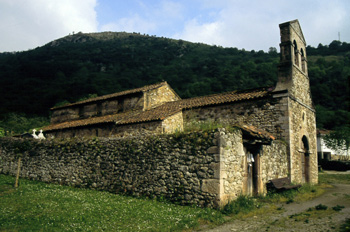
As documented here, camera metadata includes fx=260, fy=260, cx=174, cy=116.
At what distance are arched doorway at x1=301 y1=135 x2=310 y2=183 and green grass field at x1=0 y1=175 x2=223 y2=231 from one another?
35.8 ft

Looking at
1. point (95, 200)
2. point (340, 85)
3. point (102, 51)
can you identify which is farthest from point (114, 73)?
point (95, 200)

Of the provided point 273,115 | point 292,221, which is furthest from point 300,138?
point 292,221

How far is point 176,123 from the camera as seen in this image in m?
18.1

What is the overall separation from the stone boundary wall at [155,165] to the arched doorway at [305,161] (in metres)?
3.79

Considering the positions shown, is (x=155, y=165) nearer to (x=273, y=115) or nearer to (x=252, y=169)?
(x=252, y=169)

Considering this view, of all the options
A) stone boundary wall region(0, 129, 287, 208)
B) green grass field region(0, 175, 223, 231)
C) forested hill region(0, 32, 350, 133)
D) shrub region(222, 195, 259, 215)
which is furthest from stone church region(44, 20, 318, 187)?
forested hill region(0, 32, 350, 133)

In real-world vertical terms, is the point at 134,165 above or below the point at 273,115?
below

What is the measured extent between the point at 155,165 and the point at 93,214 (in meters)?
3.13

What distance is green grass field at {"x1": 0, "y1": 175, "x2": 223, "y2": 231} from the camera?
6898 millimetres

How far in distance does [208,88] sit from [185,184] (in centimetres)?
4391

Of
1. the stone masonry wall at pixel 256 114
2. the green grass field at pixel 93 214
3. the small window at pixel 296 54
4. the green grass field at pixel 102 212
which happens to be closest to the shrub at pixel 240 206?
the green grass field at pixel 102 212

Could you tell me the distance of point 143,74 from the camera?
70000 millimetres

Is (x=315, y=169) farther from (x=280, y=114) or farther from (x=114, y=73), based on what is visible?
(x=114, y=73)

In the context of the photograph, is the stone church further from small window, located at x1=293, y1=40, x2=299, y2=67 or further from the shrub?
the shrub
